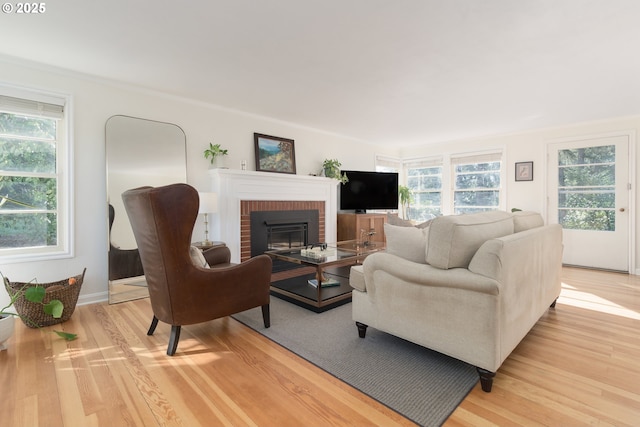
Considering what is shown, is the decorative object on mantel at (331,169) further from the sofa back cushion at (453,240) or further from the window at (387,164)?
the sofa back cushion at (453,240)

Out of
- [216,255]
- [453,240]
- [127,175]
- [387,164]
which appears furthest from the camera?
[387,164]

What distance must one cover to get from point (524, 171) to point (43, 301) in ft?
21.5

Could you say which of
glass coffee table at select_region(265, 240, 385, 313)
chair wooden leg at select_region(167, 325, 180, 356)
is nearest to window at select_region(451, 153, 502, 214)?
glass coffee table at select_region(265, 240, 385, 313)

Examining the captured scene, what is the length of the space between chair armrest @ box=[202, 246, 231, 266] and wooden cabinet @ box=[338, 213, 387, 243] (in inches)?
104

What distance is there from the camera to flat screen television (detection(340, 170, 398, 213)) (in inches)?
223

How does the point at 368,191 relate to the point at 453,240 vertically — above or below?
above

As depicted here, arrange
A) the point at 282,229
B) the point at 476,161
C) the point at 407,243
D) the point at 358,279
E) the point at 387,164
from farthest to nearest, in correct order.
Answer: the point at 387,164, the point at 476,161, the point at 282,229, the point at 358,279, the point at 407,243

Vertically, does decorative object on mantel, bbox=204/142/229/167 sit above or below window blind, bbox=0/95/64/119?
below

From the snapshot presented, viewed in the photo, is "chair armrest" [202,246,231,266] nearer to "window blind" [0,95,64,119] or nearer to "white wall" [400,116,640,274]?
"window blind" [0,95,64,119]

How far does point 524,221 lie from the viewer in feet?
7.88

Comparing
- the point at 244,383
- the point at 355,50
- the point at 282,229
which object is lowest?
the point at 244,383

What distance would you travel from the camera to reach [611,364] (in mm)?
1911

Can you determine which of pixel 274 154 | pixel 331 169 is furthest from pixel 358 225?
pixel 274 154

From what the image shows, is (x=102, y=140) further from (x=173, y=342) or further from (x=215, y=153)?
(x=173, y=342)
